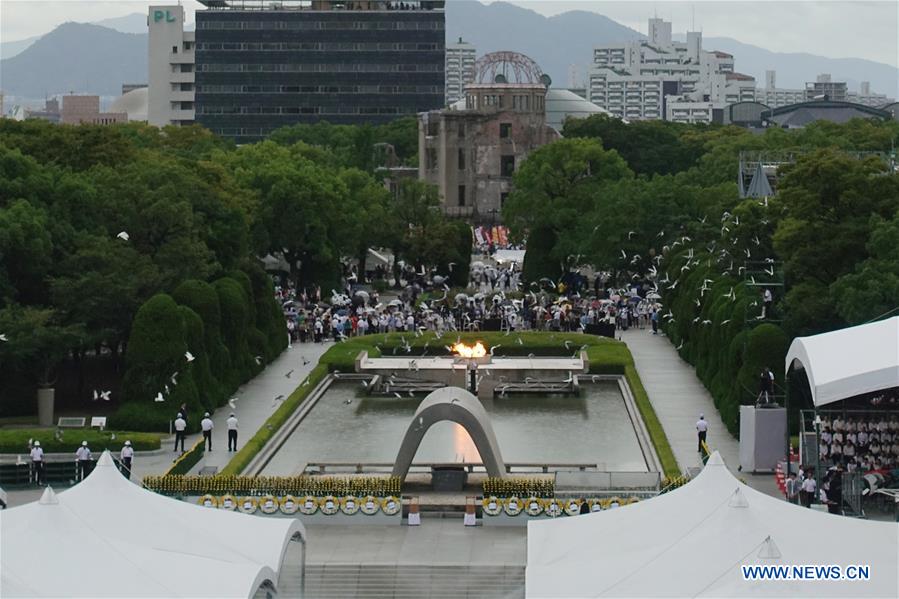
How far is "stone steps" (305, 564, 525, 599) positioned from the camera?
125 ft

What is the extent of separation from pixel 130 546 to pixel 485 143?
112527 mm

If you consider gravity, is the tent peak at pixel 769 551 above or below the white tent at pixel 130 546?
above

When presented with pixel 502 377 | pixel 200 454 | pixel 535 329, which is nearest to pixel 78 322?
pixel 200 454

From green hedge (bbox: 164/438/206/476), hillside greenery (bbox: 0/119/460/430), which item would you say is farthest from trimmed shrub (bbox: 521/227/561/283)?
green hedge (bbox: 164/438/206/476)

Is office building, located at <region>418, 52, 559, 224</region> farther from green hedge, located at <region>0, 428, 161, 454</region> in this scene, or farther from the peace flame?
green hedge, located at <region>0, 428, 161, 454</region>

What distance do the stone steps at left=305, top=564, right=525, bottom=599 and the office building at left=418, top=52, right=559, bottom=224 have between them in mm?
103548

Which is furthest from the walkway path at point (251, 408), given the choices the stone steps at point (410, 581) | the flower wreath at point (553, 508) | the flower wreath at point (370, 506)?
the stone steps at point (410, 581)

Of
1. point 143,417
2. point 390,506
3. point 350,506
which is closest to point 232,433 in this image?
point 143,417

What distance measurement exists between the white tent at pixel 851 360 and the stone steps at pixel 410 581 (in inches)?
320

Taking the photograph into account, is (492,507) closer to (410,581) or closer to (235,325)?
(410,581)

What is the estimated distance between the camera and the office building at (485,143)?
143m

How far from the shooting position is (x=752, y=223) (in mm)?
64875

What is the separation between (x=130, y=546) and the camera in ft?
104

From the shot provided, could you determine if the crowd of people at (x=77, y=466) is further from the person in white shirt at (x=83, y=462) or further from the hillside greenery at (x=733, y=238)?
the hillside greenery at (x=733, y=238)
